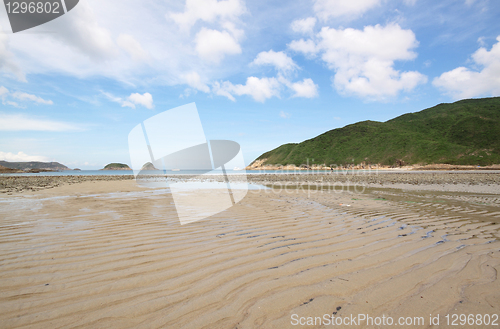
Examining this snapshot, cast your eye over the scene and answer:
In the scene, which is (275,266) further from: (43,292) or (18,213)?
(18,213)

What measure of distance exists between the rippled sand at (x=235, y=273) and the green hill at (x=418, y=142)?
82.1m

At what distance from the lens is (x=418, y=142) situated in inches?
3300

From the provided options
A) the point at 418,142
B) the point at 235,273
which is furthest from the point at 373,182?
the point at 418,142

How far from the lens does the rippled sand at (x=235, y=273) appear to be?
85.9 inches

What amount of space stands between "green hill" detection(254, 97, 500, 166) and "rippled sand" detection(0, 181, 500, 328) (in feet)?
269

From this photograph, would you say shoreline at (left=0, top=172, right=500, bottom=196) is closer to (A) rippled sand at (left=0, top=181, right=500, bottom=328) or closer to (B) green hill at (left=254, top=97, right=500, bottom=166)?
(A) rippled sand at (left=0, top=181, right=500, bottom=328)

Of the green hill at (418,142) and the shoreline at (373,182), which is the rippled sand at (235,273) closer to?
the shoreline at (373,182)

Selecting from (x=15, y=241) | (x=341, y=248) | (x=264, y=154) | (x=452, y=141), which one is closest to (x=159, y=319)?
(x=341, y=248)

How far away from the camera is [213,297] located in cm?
241

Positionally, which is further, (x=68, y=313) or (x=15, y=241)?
(x=15, y=241)

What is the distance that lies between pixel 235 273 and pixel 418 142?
336 ft

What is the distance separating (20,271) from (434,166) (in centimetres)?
8613

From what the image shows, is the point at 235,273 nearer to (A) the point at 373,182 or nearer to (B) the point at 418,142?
(A) the point at 373,182

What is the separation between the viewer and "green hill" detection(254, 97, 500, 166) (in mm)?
69812
